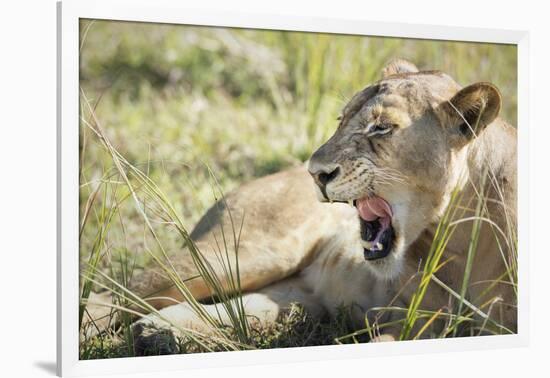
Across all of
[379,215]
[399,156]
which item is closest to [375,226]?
[379,215]

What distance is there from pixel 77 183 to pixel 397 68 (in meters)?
1.63

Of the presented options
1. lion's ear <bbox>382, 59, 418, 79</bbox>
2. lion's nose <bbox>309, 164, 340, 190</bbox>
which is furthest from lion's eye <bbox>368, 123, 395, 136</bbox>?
Answer: lion's ear <bbox>382, 59, 418, 79</bbox>

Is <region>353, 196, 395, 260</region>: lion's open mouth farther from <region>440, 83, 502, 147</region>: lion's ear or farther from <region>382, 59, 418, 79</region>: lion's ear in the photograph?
<region>382, 59, 418, 79</region>: lion's ear

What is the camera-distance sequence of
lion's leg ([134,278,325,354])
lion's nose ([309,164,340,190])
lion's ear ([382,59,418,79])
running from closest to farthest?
lion's nose ([309,164,340,190]) → lion's leg ([134,278,325,354]) → lion's ear ([382,59,418,79])

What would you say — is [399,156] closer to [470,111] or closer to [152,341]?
[470,111]

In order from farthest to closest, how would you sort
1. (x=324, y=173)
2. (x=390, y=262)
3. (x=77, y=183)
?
(x=390, y=262)
(x=324, y=173)
(x=77, y=183)

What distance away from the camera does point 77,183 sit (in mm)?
3709

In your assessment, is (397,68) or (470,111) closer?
(470,111)

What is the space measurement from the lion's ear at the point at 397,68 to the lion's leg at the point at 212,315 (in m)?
1.12

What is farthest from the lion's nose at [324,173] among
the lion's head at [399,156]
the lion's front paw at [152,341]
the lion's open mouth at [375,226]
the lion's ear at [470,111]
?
the lion's front paw at [152,341]

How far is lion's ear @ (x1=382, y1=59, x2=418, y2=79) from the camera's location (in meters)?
4.41

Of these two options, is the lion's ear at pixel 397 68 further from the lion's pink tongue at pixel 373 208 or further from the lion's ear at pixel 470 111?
the lion's pink tongue at pixel 373 208

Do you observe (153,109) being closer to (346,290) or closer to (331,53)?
(331,53)

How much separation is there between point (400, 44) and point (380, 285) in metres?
1.88
